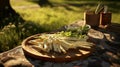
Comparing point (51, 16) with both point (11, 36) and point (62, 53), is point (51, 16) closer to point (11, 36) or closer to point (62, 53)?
point (11, 36)

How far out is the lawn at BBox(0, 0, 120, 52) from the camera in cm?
511

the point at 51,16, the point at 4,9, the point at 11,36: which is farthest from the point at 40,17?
the point at 11,36

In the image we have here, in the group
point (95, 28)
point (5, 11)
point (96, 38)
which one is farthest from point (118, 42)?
point (5, 11)

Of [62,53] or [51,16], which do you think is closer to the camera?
[62,53]

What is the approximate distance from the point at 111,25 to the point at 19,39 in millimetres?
2048

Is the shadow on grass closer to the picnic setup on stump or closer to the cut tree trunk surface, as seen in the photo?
the picnic setup on stump

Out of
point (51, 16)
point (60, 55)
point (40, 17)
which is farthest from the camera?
point (51, 16)

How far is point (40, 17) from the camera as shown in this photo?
8.06 metres

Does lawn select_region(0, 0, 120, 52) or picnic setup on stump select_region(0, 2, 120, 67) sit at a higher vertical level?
picnic setup on stump select_region(0, 2, 120, 67)

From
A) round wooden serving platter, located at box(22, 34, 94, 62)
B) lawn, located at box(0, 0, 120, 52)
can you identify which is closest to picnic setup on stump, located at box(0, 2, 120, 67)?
round wooden serving platter, located at box(22, 34, 94, 62)

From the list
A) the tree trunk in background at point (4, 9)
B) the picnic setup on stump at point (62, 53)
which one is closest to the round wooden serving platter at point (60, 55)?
the picnic setup on stump at point (62, 53)

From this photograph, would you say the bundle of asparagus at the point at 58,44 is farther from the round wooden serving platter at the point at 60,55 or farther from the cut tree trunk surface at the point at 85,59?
the cut tree trunk surface at the point at 85,59

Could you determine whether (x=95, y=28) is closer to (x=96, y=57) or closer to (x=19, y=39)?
(x=96, y=57)

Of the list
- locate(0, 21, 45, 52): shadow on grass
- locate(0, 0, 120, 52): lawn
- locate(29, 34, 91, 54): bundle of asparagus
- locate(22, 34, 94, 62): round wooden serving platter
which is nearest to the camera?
locate(22, 34, 94, 62): round wooden serving platter
